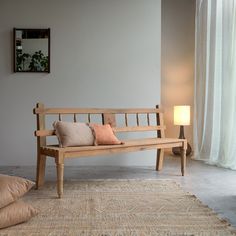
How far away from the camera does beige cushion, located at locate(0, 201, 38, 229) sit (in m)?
2.21

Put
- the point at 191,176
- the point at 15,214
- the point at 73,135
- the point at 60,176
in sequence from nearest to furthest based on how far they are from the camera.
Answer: the point at 15,214 → the point at 60,176 → the point at 73,135 → the point at 191,176

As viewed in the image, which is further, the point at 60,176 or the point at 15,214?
the point at 60,176

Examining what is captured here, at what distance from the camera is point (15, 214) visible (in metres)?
2.25

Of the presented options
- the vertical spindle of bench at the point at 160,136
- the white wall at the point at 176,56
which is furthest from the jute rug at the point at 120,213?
the white wall at the point at 176,56

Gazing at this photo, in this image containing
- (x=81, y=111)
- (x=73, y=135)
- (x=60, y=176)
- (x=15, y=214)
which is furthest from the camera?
(x=81, y=111)

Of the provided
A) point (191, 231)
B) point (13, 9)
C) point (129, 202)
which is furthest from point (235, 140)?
point (13, 9)

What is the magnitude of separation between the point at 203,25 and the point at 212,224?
3486 millimetres

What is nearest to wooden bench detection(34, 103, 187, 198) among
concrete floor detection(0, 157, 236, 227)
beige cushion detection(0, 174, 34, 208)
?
concrete floor detection(0, 157, 236, 227)

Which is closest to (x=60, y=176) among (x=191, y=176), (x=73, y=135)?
(x=73, y=135)

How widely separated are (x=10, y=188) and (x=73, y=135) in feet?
3.50

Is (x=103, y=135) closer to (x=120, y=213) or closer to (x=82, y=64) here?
(x=120, y=213)

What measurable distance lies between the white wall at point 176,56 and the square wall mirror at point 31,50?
1.94 m

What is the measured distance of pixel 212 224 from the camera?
90.1 inches

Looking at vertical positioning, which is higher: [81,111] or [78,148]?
[81,111]
